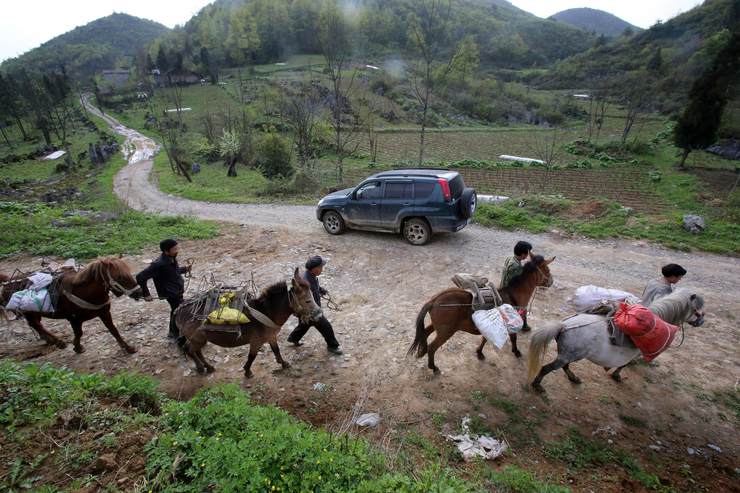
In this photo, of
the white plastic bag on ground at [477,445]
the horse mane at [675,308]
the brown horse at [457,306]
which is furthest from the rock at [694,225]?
the white plastic bag on ground at [477,445]

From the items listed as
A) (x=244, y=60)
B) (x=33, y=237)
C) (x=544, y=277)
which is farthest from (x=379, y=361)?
(x=244, y=60)

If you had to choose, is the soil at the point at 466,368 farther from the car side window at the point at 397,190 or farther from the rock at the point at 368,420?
the car side window at the point at 397,190

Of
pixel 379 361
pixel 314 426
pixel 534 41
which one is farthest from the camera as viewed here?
pixel 534 41

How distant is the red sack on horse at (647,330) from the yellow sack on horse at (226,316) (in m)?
4.69

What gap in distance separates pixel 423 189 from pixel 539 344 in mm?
5308

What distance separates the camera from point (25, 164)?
34.1 meters

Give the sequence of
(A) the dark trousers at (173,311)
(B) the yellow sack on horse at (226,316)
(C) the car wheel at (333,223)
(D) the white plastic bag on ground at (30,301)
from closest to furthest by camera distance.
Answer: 1. (B) the yellow sack on horse at (226,316)
2. (D) the white plastic bag on ground at (30,301)
3. (A) the dark trousers at (173,311)
4. (C) the car wheel at (333,223)

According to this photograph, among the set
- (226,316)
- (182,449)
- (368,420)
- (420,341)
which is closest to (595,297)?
(420,341)

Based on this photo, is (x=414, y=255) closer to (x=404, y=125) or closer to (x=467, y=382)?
(x=467, y=382)

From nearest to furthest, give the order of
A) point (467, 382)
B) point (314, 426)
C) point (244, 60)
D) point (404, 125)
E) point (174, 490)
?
point (174, 490) → point (314, 426) → point (467, 382) → point (404, 125) → point (244, 60)

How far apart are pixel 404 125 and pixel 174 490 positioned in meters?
49.5

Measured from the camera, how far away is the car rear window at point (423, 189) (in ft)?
28.5

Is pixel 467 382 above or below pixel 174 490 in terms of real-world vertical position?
below

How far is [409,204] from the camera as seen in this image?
8.98m
